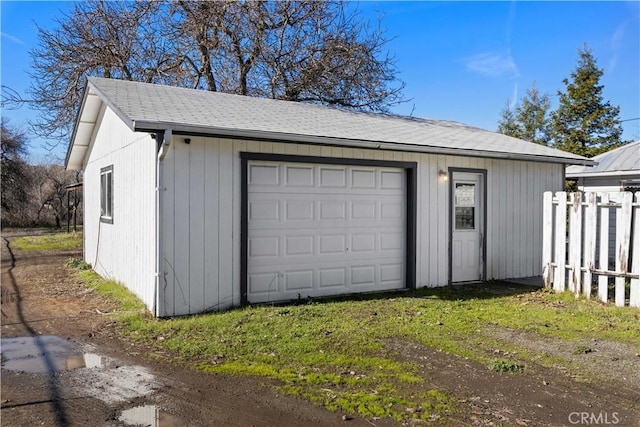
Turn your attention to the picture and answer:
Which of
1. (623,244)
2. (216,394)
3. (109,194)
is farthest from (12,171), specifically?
(623,244)

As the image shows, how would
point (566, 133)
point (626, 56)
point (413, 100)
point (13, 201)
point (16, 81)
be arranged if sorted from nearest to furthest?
point (16, 81), point (413, 100), point (626, 56), point (13, 201), point (566, 133)

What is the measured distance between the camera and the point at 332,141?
7.44 metres

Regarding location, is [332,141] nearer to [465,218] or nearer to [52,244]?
[465,218]

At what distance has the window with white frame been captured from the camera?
981 centimetres

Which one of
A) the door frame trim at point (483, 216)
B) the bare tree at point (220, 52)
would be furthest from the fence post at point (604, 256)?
the bare tree at point (220, 52)

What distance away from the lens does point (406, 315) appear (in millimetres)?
6730

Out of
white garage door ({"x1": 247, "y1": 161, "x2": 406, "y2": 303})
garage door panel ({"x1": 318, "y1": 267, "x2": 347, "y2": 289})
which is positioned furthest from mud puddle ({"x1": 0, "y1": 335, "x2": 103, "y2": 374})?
garage door panel ({"x1": 318, "y1": 267, "x2": 347, "y2": 289})

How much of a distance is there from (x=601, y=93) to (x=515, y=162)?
23.9 meters

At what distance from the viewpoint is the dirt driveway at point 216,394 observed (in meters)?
3.44

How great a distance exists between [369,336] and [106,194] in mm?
7365

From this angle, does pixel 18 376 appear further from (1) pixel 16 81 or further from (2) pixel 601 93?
(2) pixel 601 93

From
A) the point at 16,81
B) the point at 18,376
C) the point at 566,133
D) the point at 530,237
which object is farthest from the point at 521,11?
the point at 566,133

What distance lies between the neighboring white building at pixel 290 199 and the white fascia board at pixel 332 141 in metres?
0.03

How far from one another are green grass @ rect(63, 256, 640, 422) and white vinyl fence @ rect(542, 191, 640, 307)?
1.14 ft
